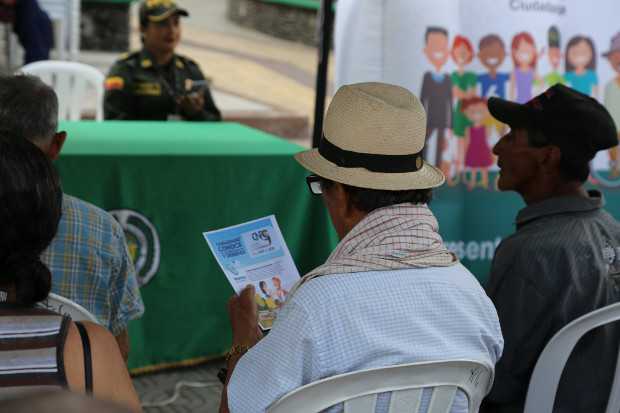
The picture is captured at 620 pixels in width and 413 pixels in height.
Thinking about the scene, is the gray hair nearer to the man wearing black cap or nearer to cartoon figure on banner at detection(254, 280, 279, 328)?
cartoon figure on banner at detection(254, 280, 279, 328)

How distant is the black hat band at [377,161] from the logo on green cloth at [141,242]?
1652mm

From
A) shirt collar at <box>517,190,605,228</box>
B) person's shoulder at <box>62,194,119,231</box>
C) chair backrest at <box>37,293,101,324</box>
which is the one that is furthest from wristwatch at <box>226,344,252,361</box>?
shirt collar at <box>517,190,605,228</box>

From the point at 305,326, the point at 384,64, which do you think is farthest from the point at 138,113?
the point at 305,326

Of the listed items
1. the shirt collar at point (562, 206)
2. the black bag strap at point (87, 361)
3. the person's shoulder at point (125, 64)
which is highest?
the person's shoulder at point (125, 64)

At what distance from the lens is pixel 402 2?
4090 mm

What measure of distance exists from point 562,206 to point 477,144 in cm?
185

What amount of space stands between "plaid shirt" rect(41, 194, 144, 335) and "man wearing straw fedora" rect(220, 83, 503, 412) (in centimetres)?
53

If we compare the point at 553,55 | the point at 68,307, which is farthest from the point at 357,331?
the point at 553,55

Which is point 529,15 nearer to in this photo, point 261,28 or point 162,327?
point 162,327

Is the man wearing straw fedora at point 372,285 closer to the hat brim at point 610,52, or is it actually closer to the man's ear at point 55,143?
the man's ear at point 55,143

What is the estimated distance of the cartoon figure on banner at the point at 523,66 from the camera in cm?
429

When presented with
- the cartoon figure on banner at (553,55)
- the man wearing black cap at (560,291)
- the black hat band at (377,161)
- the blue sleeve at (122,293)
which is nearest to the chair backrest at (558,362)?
the man wearing black cap at (560,291)

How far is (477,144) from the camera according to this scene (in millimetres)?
4305

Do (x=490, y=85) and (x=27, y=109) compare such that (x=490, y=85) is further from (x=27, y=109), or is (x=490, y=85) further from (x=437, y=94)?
(x=27, y=109)
